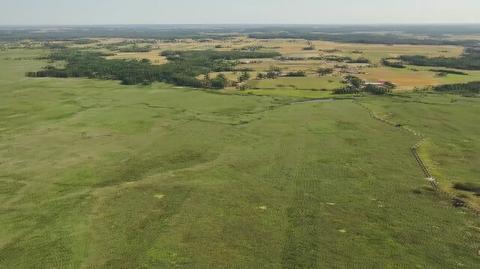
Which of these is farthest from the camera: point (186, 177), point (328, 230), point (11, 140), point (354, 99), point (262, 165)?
point (354, 99)

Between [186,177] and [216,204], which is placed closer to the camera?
[216,204]

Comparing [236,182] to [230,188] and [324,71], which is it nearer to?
[230,188]

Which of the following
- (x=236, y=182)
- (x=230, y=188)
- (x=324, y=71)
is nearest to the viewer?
(x=230, y=188)

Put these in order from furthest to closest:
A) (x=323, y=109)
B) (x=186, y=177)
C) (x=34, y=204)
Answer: (x=323, y=109) → (x=186, y=177) → (x=34, y=204)

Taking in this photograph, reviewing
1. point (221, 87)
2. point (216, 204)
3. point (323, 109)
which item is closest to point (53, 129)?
point (216, 204)

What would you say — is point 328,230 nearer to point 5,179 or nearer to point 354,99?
point 5,179

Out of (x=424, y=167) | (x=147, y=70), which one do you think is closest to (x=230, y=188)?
(x=424, y=167)
